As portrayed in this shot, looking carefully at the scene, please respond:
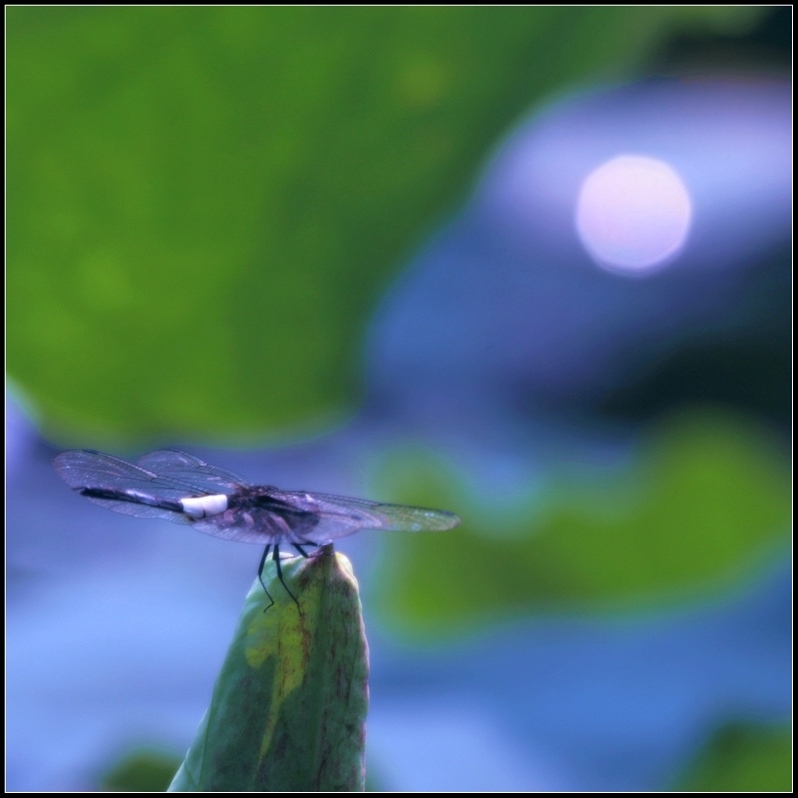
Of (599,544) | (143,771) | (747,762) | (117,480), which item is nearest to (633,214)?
(599,544)

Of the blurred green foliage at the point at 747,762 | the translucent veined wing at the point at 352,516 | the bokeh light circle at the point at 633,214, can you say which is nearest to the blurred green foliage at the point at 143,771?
the translucent veined wing at the point at 352,516

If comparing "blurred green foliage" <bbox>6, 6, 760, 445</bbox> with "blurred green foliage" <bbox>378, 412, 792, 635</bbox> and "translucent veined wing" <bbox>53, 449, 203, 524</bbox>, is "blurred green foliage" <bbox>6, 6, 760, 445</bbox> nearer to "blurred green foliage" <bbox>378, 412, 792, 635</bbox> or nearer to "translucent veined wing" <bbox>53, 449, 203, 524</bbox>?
"blurred green foliage" <bbox>378, 412, 792, 635</bbox>

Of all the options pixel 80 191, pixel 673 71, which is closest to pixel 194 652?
pixel 80 191

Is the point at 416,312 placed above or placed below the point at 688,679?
above

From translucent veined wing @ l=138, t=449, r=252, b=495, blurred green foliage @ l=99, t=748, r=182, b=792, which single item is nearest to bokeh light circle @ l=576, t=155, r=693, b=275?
blurred green foliage @ l=99, t=748, r=182, b=792

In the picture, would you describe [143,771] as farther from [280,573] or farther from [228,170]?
[228,170]

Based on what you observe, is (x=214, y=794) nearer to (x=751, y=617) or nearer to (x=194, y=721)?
(x=194, y=721)

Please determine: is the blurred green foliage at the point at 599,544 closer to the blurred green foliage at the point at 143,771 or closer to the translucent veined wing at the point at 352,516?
the blurred green foliage at the point at 143,771
